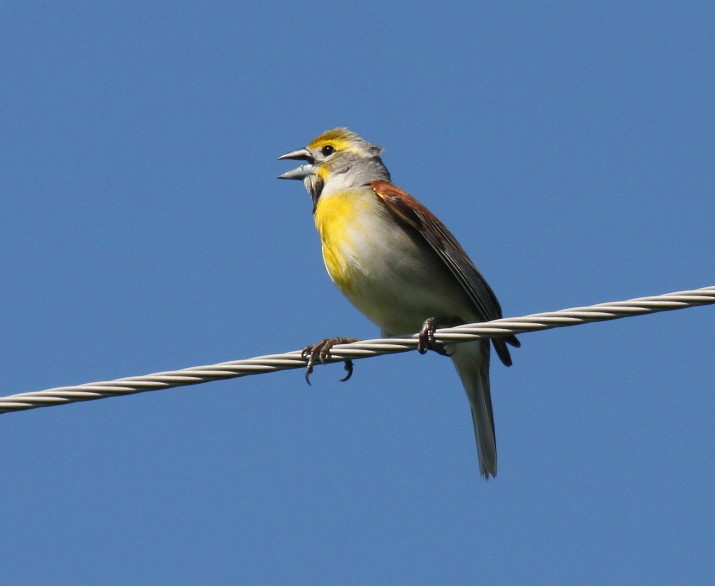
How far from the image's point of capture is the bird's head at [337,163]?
8328 millimetres

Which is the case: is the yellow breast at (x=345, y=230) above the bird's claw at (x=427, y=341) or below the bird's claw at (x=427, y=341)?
above

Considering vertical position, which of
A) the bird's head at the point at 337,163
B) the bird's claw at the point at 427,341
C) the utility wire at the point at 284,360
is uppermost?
the bird's head at the point at 337,163

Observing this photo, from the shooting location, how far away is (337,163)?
855 cm

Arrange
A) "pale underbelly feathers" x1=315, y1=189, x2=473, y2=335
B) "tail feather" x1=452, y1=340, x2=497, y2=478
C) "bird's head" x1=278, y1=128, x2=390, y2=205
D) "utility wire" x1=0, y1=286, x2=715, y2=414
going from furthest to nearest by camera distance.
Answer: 1. "bird's head" x1=278, y1=128, x2=390, y2=205
2. "tail feather" x1=452, y1=340, x2=497, y2=478
3. "pale underbelly feathers" x1=315, y1=189, x2=473, y2=335
4. "utility wire" x1=0, y1=286, x2=715, y2=414

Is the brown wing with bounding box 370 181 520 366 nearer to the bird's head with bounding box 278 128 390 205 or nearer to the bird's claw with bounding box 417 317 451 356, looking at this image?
the bird's head with bounding box 278 128 390 205

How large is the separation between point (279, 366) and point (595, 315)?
4.98 feet

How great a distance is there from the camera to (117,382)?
17.9ft

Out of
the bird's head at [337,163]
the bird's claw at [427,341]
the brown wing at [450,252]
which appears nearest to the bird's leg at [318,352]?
the bird's claw at [427,341]

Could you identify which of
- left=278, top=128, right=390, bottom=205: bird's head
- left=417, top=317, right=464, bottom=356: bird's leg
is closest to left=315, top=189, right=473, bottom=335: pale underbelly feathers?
left=278, top=128, right=390, bottom=205: bird's head

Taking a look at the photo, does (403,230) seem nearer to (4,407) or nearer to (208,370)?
(208,370)

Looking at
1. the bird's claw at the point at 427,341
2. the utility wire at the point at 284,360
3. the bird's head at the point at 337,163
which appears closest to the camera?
the utility wire at the point at 284,360

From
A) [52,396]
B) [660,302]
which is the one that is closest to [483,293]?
[660,302]

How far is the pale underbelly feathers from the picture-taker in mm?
7430

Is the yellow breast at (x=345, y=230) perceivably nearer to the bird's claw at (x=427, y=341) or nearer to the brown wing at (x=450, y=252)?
the brown wing at (x=450, y=252)
